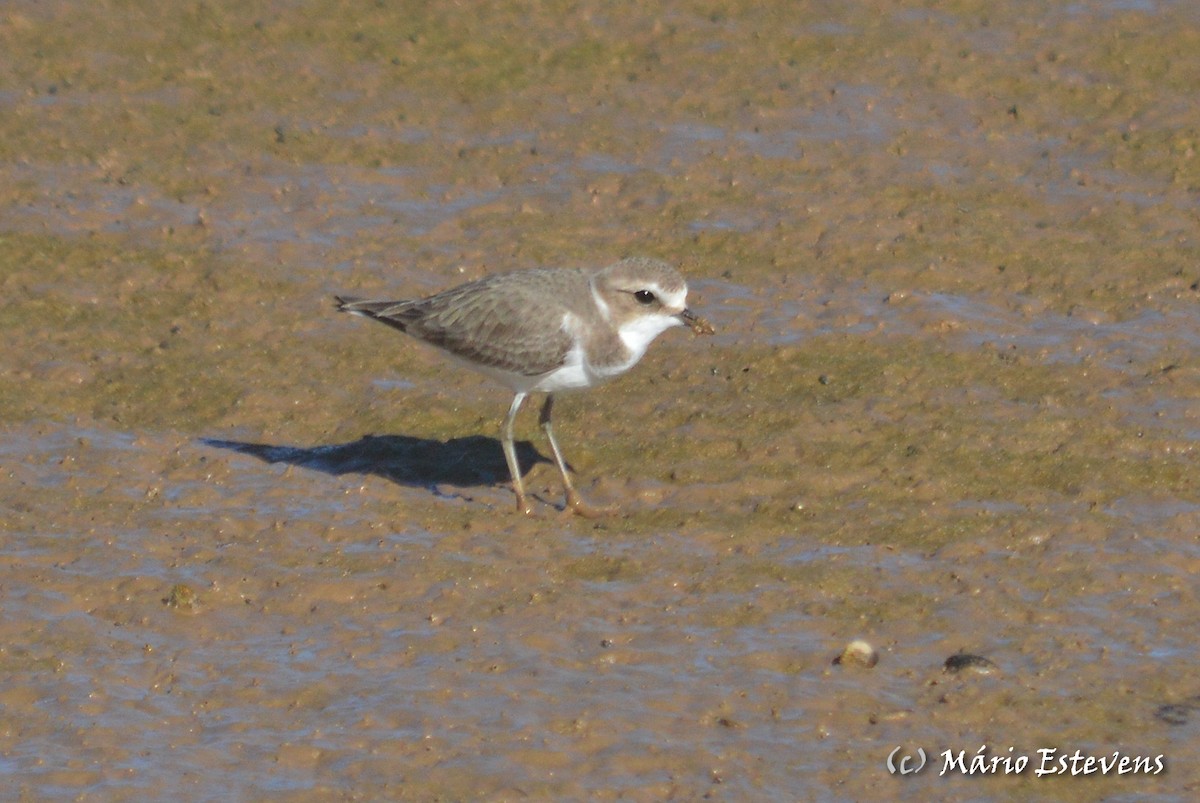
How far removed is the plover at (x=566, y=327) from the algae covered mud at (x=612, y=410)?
28.3 inches

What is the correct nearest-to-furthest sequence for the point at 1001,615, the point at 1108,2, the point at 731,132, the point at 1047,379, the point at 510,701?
the point at 510,701 → the point at 1001,615 → the point at 1047,379 → the point at 731,132 → the point at 1108,2

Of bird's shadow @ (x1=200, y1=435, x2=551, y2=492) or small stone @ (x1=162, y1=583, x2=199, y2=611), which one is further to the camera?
bird's shadow @ (x1=200, y1=435, x2=551, y2=492)

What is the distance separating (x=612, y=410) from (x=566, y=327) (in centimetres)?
134

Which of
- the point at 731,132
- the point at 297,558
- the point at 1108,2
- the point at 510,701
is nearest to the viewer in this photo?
the point at 510,701

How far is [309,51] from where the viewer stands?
16250 mm

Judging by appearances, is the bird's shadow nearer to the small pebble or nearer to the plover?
the plover

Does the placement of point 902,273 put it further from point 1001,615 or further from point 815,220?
point 1001,615

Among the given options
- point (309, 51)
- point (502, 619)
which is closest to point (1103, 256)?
point (502, 619)

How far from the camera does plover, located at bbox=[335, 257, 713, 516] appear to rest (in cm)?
1012

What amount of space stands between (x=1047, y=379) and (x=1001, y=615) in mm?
2950

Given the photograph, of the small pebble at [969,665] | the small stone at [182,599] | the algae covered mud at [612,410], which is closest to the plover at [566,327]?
the algae covered mud at [612,410]

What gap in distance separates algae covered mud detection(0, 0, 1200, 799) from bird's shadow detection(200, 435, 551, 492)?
41 mm

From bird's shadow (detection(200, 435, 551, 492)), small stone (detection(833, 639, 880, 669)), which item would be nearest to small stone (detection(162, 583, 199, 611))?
bird's shadow (detection(200, 435, 551, 492))

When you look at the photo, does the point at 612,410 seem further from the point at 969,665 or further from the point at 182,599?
the point at 969,665
